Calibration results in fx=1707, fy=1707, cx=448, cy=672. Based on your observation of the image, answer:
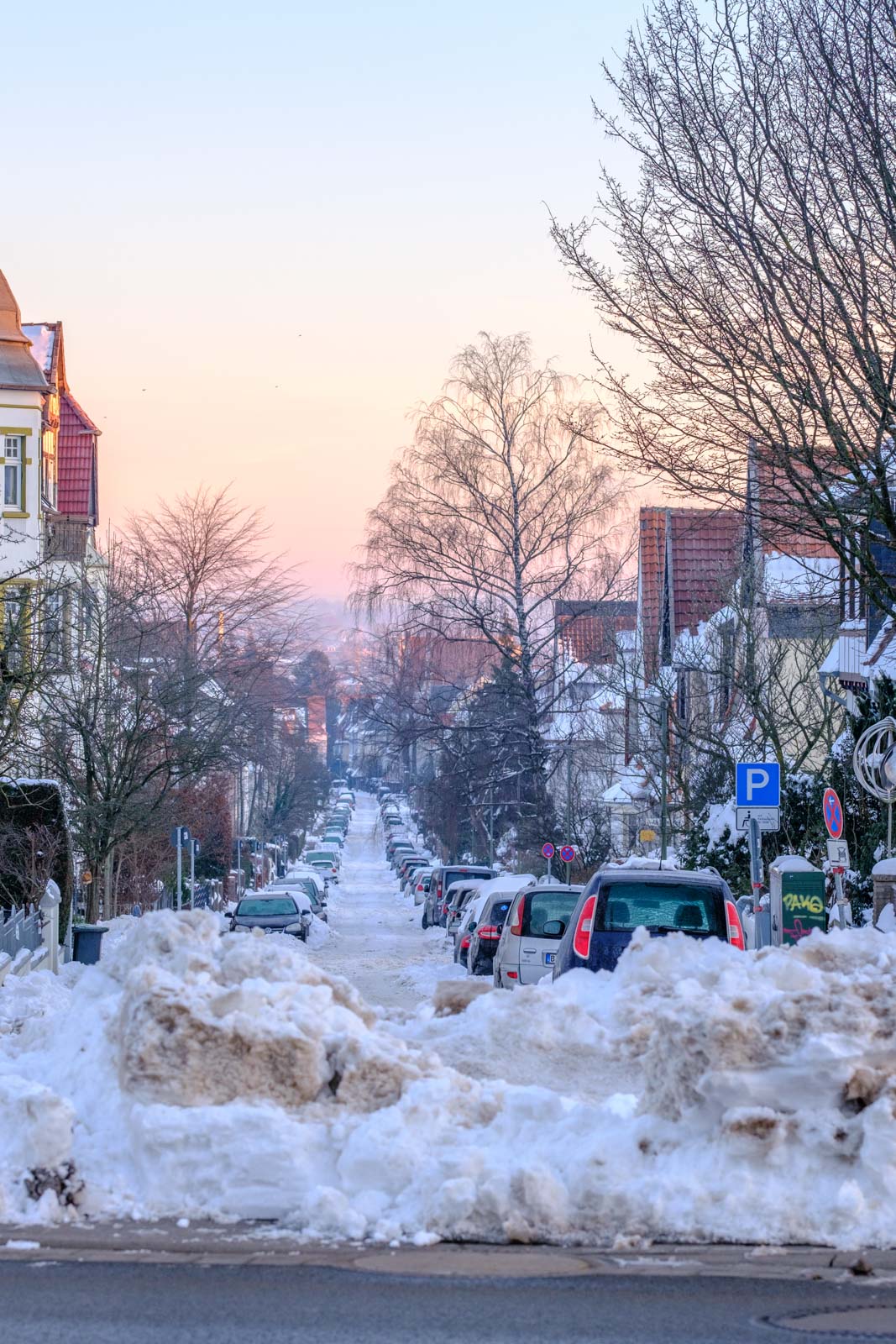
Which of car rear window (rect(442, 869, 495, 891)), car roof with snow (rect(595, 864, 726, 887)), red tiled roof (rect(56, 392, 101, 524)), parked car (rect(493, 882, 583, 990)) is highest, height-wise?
red tiled roof (rect(56, 392, 101, 524))

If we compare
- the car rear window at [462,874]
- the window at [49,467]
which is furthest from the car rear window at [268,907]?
the window at [49,467]

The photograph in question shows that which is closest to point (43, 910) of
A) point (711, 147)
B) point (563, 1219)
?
point (711, 147)

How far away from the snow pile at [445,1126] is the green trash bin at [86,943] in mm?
14294

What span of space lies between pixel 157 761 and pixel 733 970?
27.5 meters

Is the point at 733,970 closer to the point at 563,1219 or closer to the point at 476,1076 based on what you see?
the point at 476,1076

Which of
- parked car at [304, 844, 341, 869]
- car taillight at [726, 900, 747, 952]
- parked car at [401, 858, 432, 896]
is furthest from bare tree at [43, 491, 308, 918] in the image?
parked car at [304, 844, 341, 869]

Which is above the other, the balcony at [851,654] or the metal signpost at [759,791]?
the balcony at [851,654]

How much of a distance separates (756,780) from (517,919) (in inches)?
137

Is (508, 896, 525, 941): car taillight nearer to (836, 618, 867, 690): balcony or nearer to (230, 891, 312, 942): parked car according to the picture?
(836, 618, 867, 690): balcony

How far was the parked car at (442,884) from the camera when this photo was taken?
44531 mm

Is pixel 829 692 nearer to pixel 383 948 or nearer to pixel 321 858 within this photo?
pixel 383 948

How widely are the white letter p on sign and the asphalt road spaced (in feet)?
44.8

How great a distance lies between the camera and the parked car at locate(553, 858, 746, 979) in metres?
13.9

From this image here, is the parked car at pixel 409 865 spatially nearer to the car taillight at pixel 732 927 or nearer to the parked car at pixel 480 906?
the parked car at pixel 480 906
